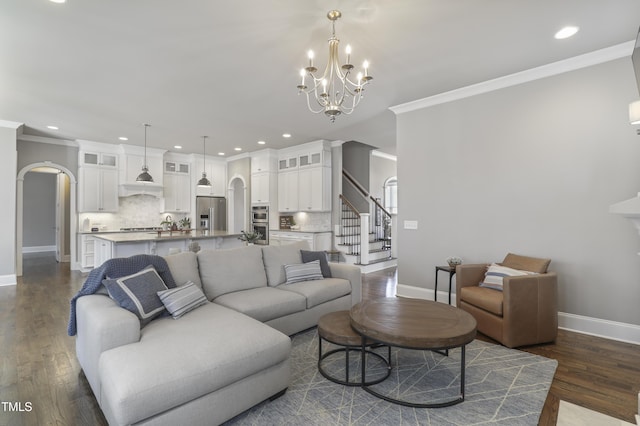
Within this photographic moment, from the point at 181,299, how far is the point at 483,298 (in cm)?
297

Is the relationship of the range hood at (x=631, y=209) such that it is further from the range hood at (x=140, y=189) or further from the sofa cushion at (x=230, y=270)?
the range hood at (x=140, y=189)

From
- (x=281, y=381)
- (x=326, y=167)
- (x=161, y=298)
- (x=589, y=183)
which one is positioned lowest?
(x=281, y=381)

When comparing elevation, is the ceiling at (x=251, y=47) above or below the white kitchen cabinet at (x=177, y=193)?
above

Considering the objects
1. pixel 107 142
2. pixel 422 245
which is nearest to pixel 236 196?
pixel 107 142

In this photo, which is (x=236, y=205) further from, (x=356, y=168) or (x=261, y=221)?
(x=356, y=168)

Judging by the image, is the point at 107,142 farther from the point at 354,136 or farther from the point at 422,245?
the point at 422,245

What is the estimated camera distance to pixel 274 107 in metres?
4.93

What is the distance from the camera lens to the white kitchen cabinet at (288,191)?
7746 mm

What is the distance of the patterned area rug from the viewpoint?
6.52 feet

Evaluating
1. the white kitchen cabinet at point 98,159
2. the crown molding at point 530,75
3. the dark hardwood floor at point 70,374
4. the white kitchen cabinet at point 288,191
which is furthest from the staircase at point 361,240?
the white kitchen cabinet at point 98,159

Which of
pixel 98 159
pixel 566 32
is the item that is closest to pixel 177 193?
pixel 98 159

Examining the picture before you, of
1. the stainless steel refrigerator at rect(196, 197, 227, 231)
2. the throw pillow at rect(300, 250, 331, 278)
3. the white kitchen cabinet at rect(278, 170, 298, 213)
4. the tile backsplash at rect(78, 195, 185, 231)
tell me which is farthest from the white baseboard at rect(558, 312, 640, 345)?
the tile backsplash at rect(78, 195, 185, 231)

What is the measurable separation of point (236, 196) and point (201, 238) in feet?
12.7

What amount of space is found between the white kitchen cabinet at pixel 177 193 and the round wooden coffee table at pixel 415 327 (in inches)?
292
